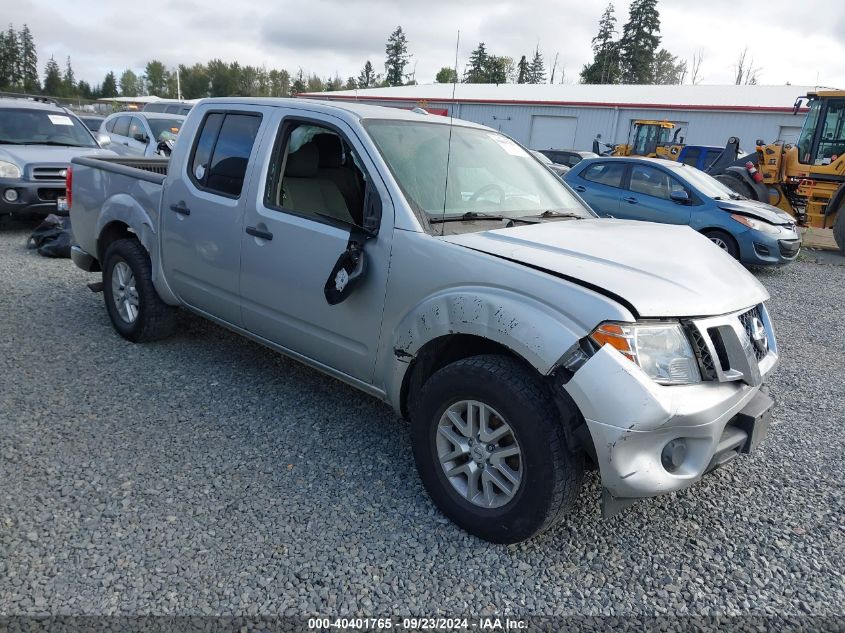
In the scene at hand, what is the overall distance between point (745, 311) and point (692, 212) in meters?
7.82

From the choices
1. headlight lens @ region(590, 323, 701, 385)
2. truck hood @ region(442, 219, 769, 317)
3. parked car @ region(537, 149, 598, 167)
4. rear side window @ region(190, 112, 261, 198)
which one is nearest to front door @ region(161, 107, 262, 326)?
rear side window @ region(190, 112, 261, 198)

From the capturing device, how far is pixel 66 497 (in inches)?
118

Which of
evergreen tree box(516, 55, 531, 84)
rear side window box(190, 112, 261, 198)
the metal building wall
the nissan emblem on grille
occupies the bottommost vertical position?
the nissan emblem on grille

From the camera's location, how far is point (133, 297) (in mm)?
4957

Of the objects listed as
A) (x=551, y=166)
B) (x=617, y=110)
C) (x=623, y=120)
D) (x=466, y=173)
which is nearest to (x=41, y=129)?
(x=466, y=173)

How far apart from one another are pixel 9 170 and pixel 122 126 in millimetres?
5459

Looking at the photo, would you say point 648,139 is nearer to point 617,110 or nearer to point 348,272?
point 617,110

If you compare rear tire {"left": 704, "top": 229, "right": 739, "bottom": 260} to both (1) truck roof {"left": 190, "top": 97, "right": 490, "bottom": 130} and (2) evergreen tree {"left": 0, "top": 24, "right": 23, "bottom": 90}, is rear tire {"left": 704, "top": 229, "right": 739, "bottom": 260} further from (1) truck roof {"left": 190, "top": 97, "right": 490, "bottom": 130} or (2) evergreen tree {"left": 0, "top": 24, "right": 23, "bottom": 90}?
(2) evergreen tree {"left": 0, "top": 24, "right": 23, "bottom": 90}

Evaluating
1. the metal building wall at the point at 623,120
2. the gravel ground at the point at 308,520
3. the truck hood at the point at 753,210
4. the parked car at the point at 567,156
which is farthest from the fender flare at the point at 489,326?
the metal building wall at the point at 623,120

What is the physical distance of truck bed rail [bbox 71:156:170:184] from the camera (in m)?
4.65

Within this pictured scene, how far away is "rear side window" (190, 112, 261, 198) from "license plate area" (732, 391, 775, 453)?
299 centimetres

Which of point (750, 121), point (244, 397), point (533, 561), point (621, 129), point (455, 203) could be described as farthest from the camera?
point (621, 129)

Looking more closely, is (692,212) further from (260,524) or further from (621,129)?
(621,129)

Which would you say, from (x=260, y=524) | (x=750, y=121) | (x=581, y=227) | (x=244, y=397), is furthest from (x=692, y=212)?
(x=750, y=121)
